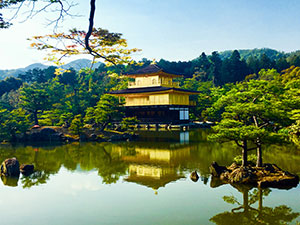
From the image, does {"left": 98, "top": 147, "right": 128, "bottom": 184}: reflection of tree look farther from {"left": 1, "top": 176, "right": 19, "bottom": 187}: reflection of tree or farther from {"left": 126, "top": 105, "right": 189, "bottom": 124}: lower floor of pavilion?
{"left": 126, "top": 105, "right": 189, "bottom": 124}: lower floor of pavilion

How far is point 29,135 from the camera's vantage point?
27734 mm

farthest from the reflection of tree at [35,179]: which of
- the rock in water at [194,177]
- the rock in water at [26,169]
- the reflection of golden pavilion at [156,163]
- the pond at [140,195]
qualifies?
the rock in water at [194,177]

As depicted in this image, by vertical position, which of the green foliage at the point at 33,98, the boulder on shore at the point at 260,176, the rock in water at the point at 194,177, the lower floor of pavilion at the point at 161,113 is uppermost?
the green foliage at the point at 33,98

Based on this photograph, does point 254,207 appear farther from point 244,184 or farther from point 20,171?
point 20,171

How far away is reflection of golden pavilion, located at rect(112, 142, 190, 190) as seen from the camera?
38.9ft

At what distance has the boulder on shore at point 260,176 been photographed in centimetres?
1007

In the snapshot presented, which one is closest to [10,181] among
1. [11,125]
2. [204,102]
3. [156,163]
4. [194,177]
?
[156,163]

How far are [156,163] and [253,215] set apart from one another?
7515 millimetres

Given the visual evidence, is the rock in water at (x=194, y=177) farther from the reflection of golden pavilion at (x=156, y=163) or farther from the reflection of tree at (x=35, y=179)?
the reflection of tree at (x=35, y=179)

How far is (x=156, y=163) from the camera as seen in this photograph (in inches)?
588

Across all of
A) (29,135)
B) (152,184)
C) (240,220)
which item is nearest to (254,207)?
(240,220)

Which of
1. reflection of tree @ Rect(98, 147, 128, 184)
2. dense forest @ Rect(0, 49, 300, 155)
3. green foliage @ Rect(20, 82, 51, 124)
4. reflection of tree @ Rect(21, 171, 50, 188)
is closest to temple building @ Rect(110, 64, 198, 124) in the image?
dense forest @ Rect(0, 49, 300, 155)

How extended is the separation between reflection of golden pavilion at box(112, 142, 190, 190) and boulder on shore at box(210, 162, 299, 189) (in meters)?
2.05

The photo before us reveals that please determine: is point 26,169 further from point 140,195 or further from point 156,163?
point 140,195
